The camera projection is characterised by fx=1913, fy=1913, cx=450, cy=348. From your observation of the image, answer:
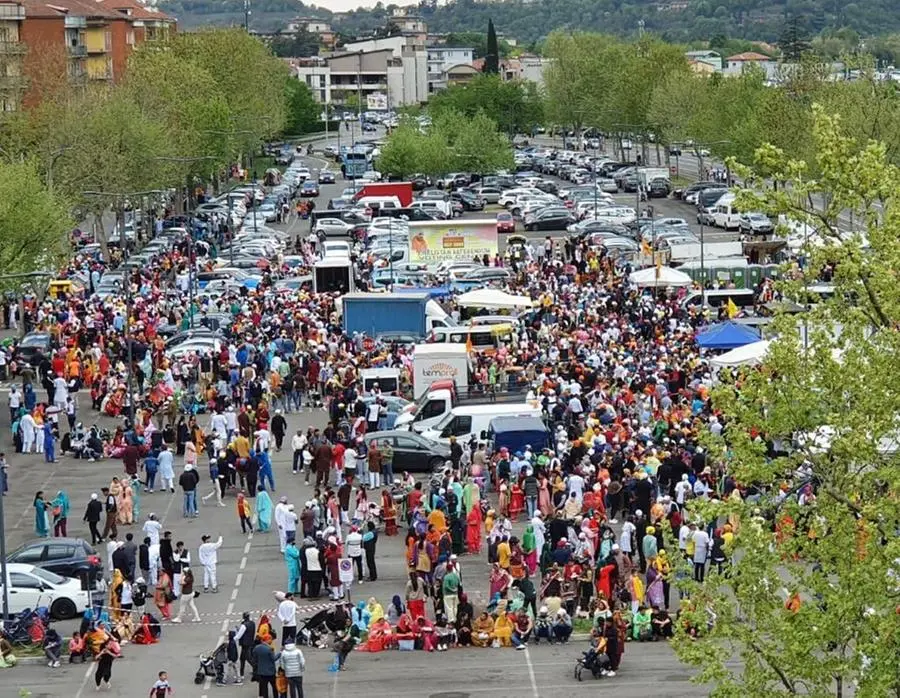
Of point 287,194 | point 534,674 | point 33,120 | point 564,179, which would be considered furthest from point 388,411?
point 564,179

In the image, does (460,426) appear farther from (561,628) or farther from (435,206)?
(435,206)

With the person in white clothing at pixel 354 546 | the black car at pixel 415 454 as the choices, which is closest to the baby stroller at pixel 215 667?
the person in white clothing at pixel 354 546

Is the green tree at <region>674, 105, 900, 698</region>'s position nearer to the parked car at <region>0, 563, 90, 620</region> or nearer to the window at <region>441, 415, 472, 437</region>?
the parked car at <region>0, 563, 90, 620</region>

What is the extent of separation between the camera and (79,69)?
4742 inches

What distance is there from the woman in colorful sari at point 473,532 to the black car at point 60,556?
6394 mm

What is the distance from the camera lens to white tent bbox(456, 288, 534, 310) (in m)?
53.9

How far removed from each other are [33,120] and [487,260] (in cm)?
3372

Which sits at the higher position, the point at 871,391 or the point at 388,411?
the point at 871,391

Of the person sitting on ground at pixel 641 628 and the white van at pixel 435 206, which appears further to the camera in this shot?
the white van at pixel 435 206

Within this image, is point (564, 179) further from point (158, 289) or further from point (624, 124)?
point (158, 289)

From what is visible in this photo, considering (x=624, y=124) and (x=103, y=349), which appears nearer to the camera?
(x=103, y=349)

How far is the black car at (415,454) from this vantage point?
39.4m

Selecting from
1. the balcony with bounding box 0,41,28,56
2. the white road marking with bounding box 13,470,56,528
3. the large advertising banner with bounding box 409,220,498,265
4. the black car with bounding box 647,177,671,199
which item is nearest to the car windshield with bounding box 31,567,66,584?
the white road marking with bounding box 13,470,56,528

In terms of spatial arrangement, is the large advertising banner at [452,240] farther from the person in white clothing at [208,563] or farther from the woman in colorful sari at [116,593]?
the woman in colorful sari at [116,593]
